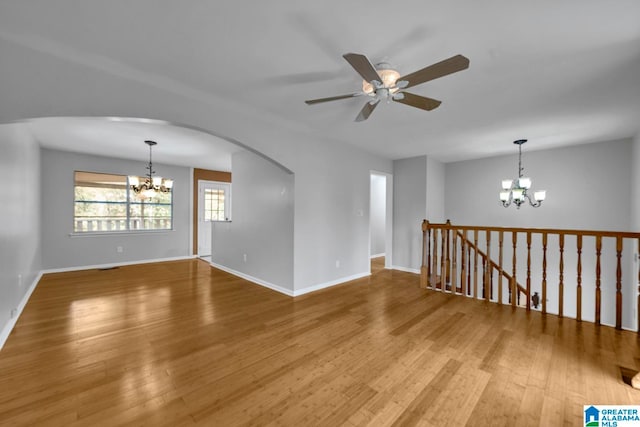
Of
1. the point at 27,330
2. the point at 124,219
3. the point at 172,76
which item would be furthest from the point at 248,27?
the point at 124,219

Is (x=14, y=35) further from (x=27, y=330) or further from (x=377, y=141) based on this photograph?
(x=377, y=141)

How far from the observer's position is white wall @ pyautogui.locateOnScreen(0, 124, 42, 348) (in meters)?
2.59

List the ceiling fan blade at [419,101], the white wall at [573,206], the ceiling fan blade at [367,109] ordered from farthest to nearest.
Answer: the white wall at [573,206] < the ceiling fan blade at [367,109] < the ceiling fan blade at [419,101]

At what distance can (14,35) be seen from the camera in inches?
71.9

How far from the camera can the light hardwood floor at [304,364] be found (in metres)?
1.63

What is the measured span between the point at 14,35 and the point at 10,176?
6.14ft

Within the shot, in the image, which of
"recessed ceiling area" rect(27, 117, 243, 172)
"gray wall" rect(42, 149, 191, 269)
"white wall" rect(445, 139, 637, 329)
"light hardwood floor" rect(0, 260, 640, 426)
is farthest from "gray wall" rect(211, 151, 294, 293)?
"white wall" rect(445, 139, 637, 329)

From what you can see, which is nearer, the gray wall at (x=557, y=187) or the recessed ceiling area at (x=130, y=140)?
the recessed ceiling area at (x=130, y=140)

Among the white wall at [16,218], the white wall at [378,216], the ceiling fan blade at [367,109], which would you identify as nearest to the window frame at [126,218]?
the white wall at [16,218]

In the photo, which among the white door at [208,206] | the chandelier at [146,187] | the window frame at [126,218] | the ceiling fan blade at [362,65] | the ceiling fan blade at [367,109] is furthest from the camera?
the white door at [208,206]

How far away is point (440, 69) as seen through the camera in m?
1.75

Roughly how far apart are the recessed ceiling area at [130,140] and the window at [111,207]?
0.69 meters

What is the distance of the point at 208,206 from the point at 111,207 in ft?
7.25

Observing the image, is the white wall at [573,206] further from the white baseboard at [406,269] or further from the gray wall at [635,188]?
the white baseboard at [406,269]
